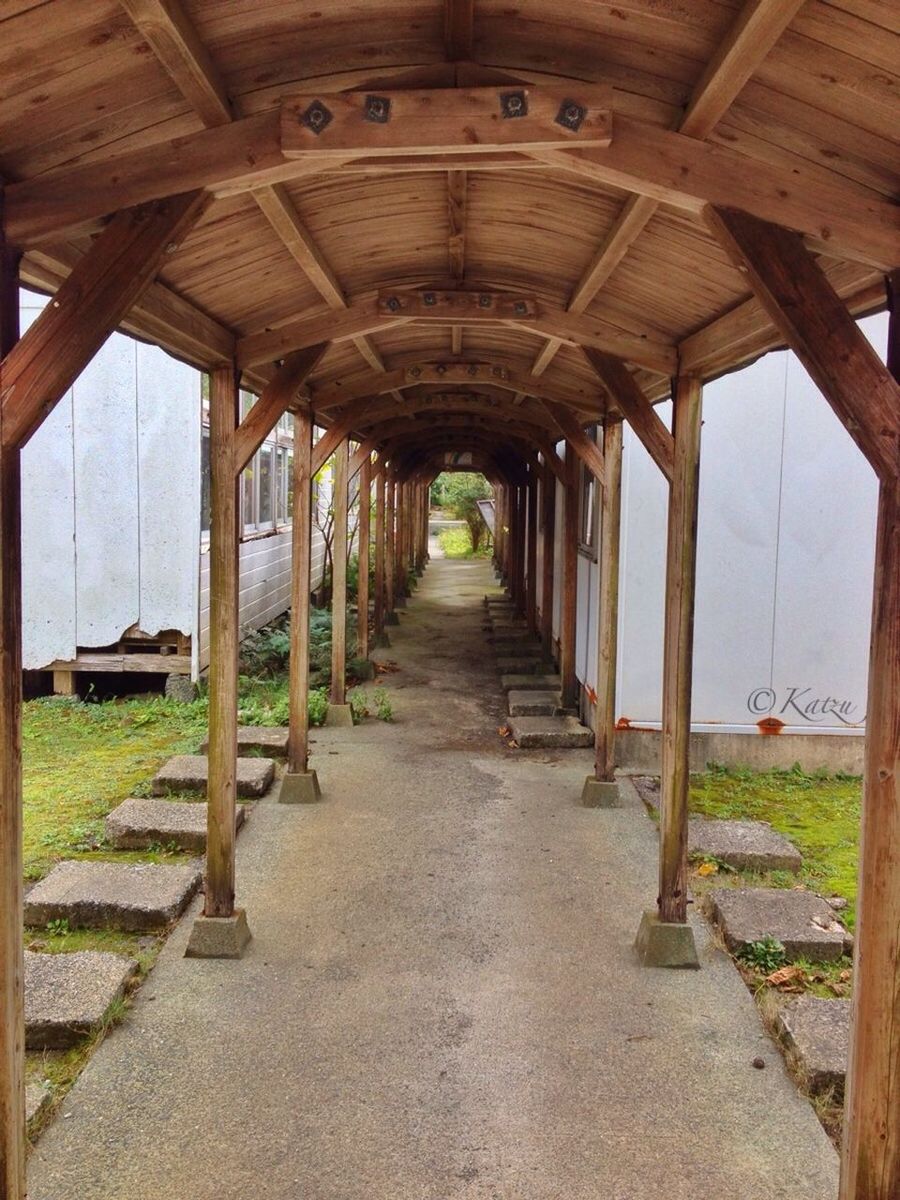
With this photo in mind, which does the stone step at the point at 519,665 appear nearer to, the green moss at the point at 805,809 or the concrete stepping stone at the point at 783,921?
the green moss at the point at 805,809

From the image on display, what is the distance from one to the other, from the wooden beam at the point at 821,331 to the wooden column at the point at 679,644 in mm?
1832

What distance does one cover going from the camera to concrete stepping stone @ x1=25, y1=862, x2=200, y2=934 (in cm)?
474

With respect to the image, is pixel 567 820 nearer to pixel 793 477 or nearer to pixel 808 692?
pixel 808 692

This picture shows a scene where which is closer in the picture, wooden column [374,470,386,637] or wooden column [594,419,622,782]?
wooden column [594,419,622,782]

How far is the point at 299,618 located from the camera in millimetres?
6918

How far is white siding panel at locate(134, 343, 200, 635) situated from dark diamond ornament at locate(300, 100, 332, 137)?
24.7 feet

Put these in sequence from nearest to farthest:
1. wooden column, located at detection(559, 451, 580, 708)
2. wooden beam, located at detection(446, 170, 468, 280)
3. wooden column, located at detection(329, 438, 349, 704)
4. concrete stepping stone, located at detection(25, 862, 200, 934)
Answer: wooden beam, located at detection(446, 170, 468, 280) → concrete stepping stone, located at detection(25, 862, 200, 934) → wooden column, located at detection(329, 438, 349, 704) → wooden column, located at detection(559, 451, 580, 708)

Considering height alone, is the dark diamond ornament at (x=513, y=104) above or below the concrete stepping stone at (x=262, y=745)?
above

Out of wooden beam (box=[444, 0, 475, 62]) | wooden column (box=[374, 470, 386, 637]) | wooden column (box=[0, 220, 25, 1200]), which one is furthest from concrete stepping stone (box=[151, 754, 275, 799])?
wooden column (box=[374, 470, 386, 637])

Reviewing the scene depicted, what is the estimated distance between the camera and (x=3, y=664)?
2316mm

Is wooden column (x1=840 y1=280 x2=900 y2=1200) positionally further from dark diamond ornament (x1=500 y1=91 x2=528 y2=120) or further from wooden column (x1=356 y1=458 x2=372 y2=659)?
wooden column (x1=356 y1=458 x2=372 y2=659)

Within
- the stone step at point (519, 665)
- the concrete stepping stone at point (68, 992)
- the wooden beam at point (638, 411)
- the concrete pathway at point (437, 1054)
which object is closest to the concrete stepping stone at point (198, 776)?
the concrete pathway at point (437, 1054)

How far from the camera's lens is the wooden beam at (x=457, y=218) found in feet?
10.8

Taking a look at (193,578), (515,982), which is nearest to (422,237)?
(515,982)
